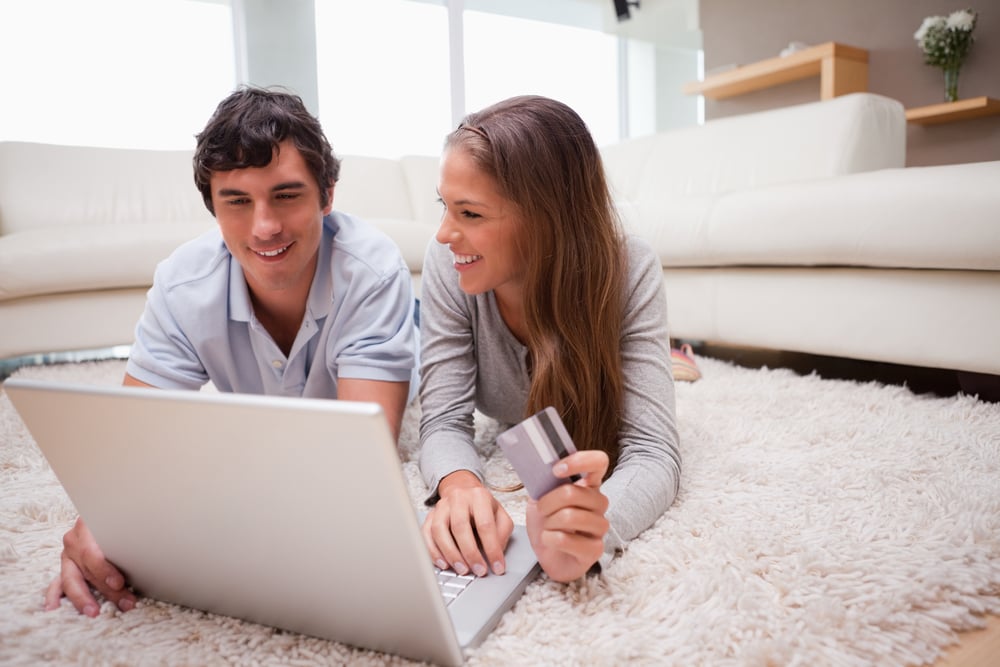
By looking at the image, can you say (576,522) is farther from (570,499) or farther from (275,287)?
(275,287)

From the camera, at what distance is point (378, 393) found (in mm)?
1036

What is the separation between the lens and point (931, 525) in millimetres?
825

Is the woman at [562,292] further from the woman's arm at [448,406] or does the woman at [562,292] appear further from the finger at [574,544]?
the finger at [574,544]

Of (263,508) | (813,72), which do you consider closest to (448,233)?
(263,508)

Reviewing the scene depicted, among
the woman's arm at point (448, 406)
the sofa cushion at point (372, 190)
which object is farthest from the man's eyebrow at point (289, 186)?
the sofa cushion at point (372, 190)

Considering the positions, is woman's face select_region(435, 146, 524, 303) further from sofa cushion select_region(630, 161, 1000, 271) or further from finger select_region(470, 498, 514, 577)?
sofa cushion select_region(630, 161, 1000, 271)

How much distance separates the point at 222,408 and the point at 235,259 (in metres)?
0.72

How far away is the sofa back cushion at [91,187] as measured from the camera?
2514mm

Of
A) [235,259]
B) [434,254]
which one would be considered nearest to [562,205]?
[434,254]

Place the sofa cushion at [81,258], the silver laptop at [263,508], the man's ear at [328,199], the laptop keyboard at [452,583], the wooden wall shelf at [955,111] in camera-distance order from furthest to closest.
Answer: the wooden wall shelf at [955,111] < the sofa cushion at [81,258] < the man's ear at [328,199] < the laptop keyboard at [452,583] < the silver laptop at [263,508]

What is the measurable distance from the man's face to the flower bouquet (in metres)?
3.81

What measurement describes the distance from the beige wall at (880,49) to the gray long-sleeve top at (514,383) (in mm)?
3614

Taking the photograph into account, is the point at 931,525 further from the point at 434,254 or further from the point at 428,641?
the point at 434,254

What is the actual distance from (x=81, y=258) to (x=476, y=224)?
5.56ft
